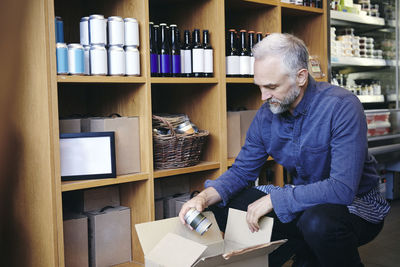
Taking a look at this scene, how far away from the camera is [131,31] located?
199cm

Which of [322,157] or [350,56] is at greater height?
[350,56]

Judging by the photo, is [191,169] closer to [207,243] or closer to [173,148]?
[173,148]

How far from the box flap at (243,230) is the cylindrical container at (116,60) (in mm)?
803

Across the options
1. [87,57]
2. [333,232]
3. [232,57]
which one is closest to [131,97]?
[87,57]

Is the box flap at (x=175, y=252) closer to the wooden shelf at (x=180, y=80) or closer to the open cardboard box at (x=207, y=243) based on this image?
the open cardboard box at (x=207, y=243)

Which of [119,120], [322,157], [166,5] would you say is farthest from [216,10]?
[322,157]

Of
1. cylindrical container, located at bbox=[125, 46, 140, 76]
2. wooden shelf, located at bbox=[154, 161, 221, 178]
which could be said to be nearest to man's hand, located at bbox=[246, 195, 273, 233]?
wooden shelf, located at bbox=[154, 161, 221, 178]

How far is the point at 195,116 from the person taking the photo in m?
2.53

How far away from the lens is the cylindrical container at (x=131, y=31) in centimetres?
199

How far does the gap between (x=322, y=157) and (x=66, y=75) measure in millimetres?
1099

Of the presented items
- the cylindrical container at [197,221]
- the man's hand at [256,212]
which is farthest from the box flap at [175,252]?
the man's hand at [256,212]

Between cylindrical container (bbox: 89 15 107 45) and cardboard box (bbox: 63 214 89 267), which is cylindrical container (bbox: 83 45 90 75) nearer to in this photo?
cylindrical container (bbox: 89 15 107 45)

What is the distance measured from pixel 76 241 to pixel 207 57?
1.13 m

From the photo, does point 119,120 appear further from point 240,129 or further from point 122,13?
point 240,129
